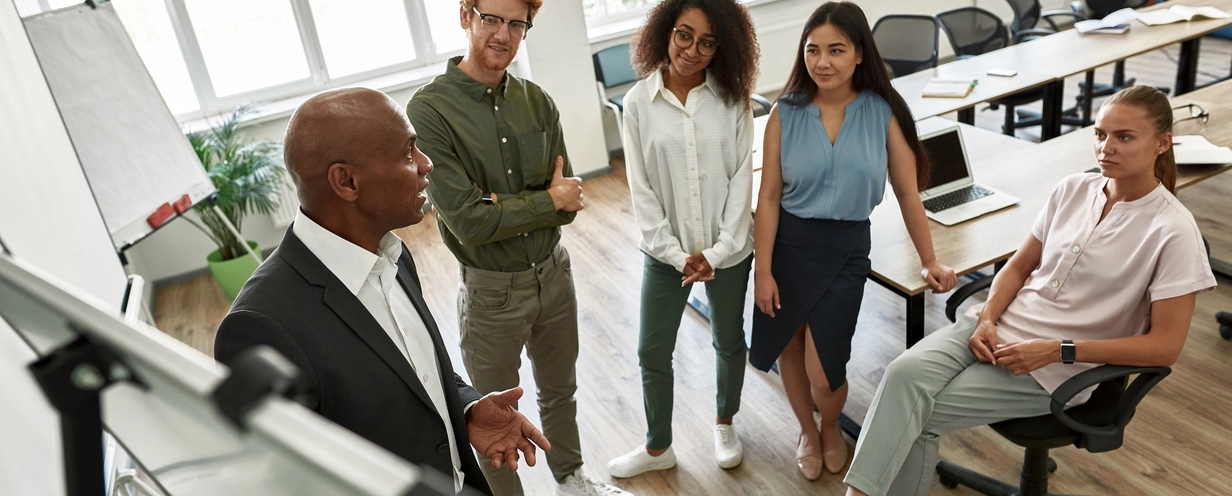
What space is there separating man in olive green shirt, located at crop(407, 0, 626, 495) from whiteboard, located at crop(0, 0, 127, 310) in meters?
0.88

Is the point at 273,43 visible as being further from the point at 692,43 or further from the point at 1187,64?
the point at 1187,64

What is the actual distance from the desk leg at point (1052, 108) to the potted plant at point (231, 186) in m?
4.50

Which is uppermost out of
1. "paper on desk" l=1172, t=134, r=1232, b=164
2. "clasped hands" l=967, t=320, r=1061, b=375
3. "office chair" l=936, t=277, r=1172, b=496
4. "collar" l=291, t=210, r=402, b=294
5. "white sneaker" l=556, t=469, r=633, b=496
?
"collar" l=291, t=210, r=402, b=294

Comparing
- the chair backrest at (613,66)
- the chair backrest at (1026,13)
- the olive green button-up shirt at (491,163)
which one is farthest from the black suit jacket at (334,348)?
the chair backrest at (1026,13)

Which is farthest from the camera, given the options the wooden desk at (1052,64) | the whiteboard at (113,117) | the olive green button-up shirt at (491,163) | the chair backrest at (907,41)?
the chair backrest at (907,41)

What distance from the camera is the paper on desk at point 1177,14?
193 inches

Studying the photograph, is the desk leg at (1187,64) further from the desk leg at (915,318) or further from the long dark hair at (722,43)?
the long dark hair at (722,43)

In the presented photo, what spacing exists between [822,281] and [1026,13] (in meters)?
4.33

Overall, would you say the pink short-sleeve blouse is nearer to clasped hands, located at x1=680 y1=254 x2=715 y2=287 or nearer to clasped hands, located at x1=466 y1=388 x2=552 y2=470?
clasped hands, located at x1=680 y1=254 x2=715 y2=287

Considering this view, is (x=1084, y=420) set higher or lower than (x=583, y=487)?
higher

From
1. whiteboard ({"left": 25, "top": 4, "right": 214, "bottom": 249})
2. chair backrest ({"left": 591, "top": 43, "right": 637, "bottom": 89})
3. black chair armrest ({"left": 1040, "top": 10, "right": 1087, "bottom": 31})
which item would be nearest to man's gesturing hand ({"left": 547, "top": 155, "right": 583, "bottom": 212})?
whiteboard ({"left": 25, "top": 4, "right": 214, "bottom": 249})

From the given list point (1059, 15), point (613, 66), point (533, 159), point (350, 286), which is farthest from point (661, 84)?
point (1059, 15)

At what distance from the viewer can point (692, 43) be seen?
2.34 m

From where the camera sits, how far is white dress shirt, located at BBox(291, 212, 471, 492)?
137 cm
